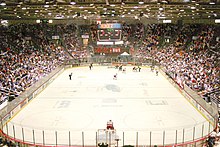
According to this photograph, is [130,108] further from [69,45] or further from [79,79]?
[69,45]

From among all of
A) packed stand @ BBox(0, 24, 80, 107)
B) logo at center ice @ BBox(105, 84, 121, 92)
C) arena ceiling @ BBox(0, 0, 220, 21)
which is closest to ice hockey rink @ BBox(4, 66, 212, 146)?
logo at center ice @ BBox(105, 84, 121, 92)

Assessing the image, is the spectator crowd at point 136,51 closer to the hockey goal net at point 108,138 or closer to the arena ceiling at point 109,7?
the arena ceiling at point 109,7

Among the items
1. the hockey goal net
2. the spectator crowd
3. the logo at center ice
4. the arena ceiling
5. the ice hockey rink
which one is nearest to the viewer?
the hockey goal net

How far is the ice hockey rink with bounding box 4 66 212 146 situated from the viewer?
46.5 feet

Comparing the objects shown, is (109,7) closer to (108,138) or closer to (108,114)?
(108,114)

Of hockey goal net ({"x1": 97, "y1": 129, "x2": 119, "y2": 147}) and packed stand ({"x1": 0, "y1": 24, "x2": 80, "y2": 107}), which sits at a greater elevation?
packed stand ({"x1": 0, "y1": 24, "x2": 80, "y2": 107})

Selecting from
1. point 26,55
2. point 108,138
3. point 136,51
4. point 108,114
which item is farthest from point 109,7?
point 136,51

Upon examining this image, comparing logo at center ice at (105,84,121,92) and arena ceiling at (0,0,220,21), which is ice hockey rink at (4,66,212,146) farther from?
arena ceiling at (0,0,220,21)

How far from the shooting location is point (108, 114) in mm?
18234

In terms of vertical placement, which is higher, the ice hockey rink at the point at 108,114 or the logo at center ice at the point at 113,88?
the ice hockey rink at the point at 108,114

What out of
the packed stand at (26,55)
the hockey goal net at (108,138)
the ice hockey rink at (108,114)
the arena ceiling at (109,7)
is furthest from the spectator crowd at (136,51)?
the hockey goal net at (108,138)

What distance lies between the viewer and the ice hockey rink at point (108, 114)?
14.2 meters

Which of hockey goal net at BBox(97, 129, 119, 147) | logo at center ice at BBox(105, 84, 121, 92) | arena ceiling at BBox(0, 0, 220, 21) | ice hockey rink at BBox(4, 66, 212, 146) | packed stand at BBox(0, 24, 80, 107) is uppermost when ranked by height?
arena ceiling at BBox(0, 0, 220, 21)

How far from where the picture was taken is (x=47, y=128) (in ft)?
51.5
